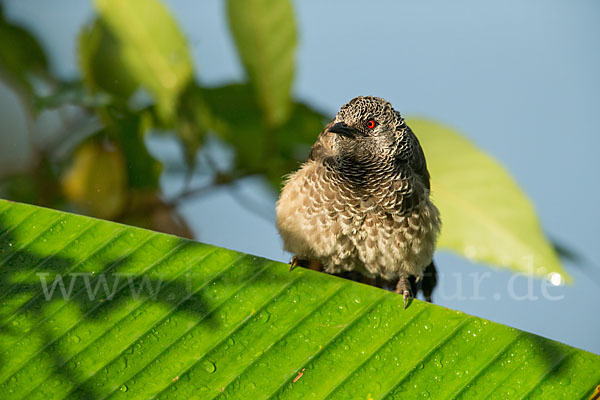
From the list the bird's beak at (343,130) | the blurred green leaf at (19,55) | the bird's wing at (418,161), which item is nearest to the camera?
the bird's beak at (343,130)

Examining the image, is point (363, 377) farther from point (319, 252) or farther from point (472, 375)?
point (319, 252)

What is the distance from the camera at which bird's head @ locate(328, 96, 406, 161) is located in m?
1.43

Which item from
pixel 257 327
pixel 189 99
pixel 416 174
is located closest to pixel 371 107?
pixel 416 174

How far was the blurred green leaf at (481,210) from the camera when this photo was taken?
1.96m

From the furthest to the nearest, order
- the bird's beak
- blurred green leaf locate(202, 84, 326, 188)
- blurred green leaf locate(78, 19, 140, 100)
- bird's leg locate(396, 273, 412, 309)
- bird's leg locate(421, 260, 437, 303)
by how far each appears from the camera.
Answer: blurred green leaf locate(78, 19, 140, 100), blurred green leaf locate(202, 84, 326, 188), bird's leg locate(421, 260, 437, 303), bird's leg locate(396, 273, 412, 309), the bird's beak

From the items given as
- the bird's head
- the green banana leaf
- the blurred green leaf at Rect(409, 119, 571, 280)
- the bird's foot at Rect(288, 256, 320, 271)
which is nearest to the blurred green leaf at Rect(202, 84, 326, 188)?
the bird's foot at Rect(288, 256, 320, 271)

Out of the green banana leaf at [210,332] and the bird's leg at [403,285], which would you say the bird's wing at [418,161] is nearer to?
the bird's leg at [403,285]

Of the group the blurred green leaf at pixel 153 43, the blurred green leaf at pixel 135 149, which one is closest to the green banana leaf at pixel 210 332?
the blurred green leaf at pixel 135 149

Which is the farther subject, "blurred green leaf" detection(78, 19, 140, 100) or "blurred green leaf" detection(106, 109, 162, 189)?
"blurred green leaf" detection(78, 19, 140, 100)

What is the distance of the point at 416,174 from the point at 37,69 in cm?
200

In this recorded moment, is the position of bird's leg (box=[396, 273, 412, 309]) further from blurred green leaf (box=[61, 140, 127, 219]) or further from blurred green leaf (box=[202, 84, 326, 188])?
blurred green leaf (box=[61, 140, 127, 219])

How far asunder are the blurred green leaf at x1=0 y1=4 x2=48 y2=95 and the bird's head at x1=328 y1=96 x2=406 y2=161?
1.68 m

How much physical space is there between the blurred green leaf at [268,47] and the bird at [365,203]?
1.17 ft

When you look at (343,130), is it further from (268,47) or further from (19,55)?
(19,55)
